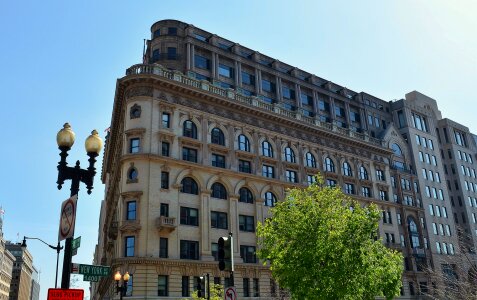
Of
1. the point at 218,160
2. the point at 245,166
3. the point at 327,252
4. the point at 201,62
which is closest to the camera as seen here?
the point at 327,252

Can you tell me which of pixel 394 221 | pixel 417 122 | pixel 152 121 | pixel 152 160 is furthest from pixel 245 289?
pixel 417 122

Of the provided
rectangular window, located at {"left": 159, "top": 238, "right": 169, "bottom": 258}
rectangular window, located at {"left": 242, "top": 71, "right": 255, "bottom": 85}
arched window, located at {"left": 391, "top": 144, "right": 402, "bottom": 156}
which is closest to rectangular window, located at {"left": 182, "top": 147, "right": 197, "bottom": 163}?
rectangular window, located at {"left": 159, "top": 238, "right": 169, "bottom": 258}

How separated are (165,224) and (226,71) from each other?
22.8 meters

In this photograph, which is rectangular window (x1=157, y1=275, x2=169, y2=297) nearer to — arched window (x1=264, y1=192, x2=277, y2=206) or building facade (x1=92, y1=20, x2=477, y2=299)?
building facade (x1=92, y1=20, x2=477, y2=299)

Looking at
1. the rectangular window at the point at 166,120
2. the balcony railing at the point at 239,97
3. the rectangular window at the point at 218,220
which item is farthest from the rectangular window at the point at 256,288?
the balcony railing at the point at 239,97

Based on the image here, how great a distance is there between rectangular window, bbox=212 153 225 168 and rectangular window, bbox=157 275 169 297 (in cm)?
1300

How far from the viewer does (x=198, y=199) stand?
1742 inches

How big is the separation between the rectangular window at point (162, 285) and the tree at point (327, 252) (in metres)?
11.6

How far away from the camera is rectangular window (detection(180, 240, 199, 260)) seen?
4144cm

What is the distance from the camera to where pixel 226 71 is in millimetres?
Answer: 54781

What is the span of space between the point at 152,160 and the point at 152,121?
4087 millimetres

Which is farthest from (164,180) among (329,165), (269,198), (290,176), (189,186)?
(329,165)

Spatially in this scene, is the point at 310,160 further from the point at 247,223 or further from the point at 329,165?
the point at 247,223

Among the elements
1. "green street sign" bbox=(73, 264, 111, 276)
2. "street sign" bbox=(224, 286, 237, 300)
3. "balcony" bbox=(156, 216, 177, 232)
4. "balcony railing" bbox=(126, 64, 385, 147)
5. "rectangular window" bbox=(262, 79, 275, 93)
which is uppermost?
"rectangular window" bbox=(262, 79, 275, 93)
